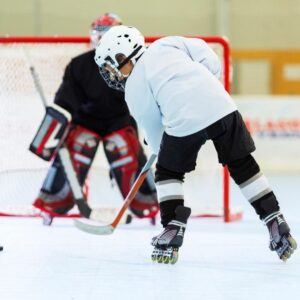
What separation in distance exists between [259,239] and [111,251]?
0.71 meters

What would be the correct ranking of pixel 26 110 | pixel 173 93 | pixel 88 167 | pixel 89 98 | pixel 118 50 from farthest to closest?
pixel 26 110 → pixel 88 167 → pixel 89 98 → pixel 118 50 → pixel 173 93

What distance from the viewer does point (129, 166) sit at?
13.9 feet

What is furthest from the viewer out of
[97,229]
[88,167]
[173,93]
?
[88,167]

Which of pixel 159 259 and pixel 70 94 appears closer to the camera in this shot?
pixel 159 259

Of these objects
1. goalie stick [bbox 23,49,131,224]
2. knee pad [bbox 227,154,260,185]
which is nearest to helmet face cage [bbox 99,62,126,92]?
knee pad [bbox 227,154,260,185]

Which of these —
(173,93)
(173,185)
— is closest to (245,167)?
(173,185)

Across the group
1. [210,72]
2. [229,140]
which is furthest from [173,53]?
[229,140]

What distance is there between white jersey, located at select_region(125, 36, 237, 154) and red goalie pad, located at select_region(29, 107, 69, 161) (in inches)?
→ 37.5

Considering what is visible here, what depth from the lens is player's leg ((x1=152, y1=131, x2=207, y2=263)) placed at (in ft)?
10.1

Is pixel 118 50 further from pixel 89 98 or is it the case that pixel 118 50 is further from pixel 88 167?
pixel 88 167

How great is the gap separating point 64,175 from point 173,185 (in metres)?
1.20

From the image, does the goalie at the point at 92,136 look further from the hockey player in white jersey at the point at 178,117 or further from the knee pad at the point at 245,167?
the knee pad at the point at 245,167

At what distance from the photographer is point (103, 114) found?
13.6 feet

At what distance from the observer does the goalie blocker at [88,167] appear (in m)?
4.19
